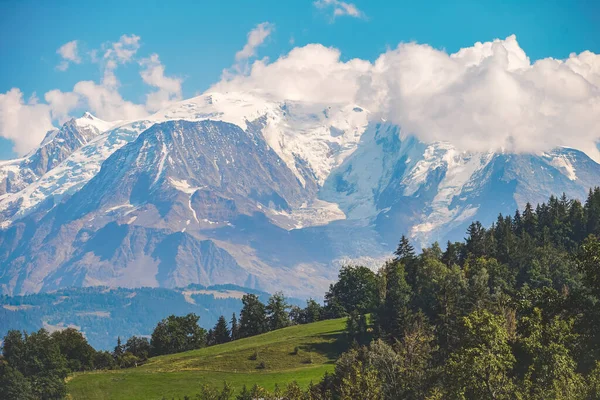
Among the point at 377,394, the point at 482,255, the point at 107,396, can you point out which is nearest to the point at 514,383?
the point at 377,394

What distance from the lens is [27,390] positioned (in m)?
135

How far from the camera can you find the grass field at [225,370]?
135250 mm

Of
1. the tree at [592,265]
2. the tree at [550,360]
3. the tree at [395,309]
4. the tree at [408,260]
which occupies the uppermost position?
the tree at [408,260]

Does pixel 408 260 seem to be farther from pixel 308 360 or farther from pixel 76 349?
pixel 76 349

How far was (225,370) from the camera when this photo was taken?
149375mm

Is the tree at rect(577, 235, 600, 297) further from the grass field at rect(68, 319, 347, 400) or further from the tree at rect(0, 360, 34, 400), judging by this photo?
the tree at rect(0, 360, 34, 400)

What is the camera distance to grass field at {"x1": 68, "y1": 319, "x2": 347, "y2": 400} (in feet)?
444

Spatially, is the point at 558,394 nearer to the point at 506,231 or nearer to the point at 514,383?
the point at 514,383

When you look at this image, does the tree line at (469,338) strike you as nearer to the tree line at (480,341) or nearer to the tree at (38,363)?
the tree line at (480,341)

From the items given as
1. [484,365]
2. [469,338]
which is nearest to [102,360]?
[469,338]

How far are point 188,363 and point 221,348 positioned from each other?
2235 centimetres

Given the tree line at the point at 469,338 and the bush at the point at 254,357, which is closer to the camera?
the tree line at the point at 469,338

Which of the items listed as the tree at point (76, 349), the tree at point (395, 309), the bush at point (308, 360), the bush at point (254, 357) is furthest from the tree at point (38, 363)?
the tree at point (395, 309)

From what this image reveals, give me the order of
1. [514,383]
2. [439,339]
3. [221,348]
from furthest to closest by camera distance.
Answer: [221,348], [439,339], [514,383]
